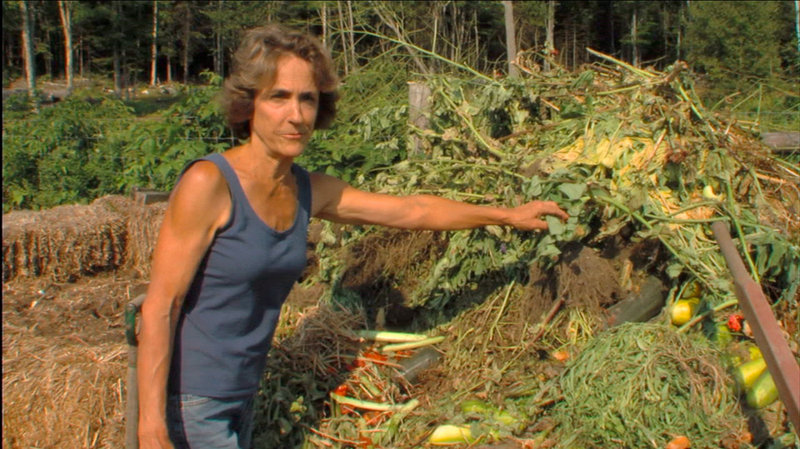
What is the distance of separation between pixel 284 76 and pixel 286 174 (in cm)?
30

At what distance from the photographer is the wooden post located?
14.9ft

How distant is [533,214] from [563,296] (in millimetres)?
590

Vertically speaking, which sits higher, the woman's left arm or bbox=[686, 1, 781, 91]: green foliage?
bbox=[686, 1, 781, 91]: green foliage

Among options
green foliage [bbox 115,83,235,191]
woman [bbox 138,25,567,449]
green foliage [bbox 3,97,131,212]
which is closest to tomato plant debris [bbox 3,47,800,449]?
woman [bbox 138,25,567,449]

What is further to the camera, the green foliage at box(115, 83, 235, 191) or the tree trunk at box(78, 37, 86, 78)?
the tree trunk at box(78, 37, 86, 78)

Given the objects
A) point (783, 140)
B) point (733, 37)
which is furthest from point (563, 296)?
point (733, 37)

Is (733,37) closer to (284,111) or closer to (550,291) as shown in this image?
(550,291)

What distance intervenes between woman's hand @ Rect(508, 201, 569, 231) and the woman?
988 millimetres

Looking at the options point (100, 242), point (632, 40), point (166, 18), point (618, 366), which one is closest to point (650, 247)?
point (618, 366)

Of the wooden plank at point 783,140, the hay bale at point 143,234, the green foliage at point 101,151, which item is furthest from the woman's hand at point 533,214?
the green foliage at point 101,151

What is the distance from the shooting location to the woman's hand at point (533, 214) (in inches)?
122

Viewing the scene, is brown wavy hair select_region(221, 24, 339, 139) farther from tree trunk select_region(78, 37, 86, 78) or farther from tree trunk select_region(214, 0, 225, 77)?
tree trunk select_region(78, 37, 86, 78)

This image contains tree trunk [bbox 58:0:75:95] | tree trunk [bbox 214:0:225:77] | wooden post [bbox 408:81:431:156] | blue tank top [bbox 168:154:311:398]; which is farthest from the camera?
tree trunk [bbox 58:0:75:95]

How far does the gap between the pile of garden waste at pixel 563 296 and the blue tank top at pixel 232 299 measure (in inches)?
39.9
